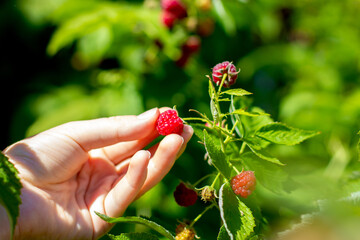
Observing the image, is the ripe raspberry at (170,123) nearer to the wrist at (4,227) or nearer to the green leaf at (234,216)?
the green leaf at (234,216)

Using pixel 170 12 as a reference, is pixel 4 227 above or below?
below

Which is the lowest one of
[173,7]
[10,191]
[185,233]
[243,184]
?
[185,233]

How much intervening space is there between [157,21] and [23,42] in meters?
1.57

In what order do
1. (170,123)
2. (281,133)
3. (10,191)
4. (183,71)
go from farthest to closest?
1. (183,71)
2. (170,123)
3. (281,133)
4. (10,191)

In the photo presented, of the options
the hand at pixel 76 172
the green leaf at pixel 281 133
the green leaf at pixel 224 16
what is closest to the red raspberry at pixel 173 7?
the green leaf at pixel 224 16

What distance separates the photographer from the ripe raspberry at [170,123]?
1.05 metres

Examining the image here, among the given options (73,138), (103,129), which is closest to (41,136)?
(73,138)

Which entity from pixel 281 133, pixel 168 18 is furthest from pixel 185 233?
pixel 168 18

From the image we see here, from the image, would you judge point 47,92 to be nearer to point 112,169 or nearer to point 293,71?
point 112,169

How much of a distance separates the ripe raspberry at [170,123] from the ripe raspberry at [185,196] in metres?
0.17

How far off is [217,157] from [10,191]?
452 mm

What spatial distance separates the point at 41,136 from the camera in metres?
1.20

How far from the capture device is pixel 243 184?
84cm

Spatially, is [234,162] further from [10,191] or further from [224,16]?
[224,16]
